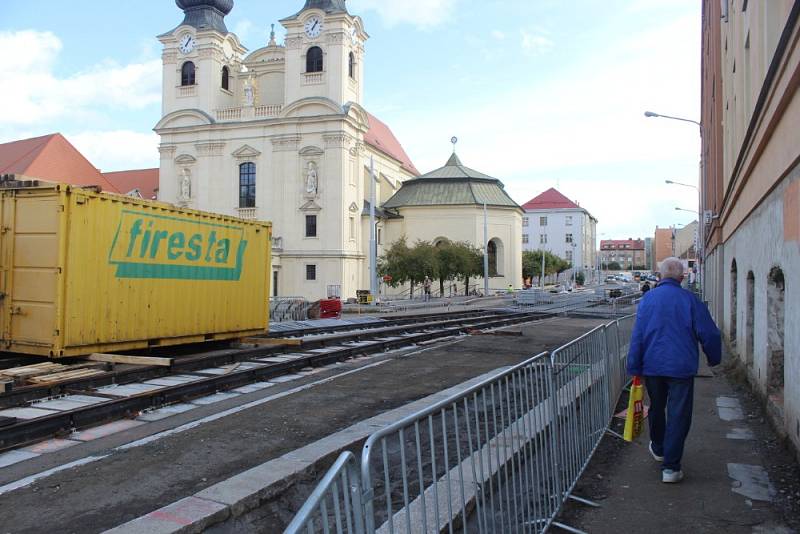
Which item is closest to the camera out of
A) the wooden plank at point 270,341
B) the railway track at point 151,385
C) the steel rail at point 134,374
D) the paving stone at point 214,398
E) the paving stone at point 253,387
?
the railway track at point 151,385

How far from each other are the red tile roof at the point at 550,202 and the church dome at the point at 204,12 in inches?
3237

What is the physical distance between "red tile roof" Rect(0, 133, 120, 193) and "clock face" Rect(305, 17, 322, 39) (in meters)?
22.2

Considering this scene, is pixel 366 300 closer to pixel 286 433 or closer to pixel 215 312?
pixel 215 312

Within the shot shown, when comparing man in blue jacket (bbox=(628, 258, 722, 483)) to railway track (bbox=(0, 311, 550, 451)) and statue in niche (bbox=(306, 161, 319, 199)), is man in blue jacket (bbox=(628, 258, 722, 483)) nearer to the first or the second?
railway track (bbox=(0, 311, 550, 451))

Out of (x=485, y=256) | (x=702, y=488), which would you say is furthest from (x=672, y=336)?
(x=485, y=256)

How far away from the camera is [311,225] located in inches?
2228

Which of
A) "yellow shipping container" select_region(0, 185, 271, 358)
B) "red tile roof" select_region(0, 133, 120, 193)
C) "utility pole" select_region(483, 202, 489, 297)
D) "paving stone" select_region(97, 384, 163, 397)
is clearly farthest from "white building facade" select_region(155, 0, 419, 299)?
"paving stone" select_region(97, 384, 163, 397)

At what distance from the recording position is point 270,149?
58.2 metres

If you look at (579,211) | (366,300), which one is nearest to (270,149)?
(366,300)

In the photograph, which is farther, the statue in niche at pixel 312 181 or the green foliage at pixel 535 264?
the green foliage at pixel 535 264

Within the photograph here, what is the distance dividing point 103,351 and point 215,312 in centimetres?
303

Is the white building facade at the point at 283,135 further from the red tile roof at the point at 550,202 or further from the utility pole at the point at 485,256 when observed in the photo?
the red tile roof at the point at 550,202

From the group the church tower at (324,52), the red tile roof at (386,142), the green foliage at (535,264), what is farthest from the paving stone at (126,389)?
the green foliage at (535,264)

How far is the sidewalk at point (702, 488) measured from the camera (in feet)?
15.8
